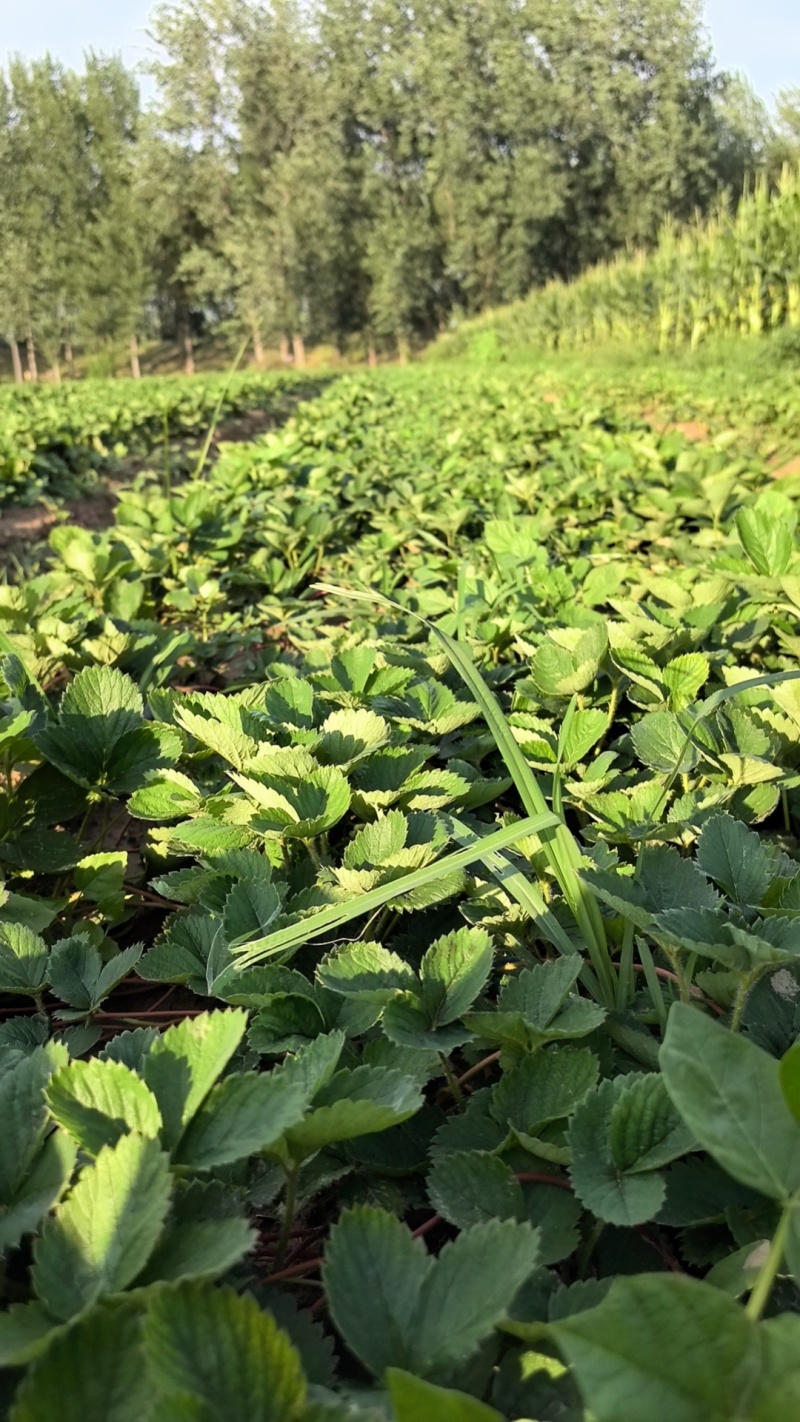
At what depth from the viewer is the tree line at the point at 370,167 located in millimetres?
32188

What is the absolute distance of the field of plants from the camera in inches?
16.5

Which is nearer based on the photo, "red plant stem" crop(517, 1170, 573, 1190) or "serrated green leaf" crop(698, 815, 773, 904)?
"red plant stem" crop(517, 1170, 573, 1190)

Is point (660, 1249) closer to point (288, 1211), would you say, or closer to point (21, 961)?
point (288, 1211)

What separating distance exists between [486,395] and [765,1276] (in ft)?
29.3

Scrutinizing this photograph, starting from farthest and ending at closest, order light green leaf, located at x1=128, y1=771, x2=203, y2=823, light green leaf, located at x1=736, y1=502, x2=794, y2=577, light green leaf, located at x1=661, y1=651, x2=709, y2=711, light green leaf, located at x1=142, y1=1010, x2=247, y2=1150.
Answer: light green leaf, located at x1=736, y1=502, x2=794, y2=577
light green leaf, located at x1=661, y1=651, x2=709, y2=711
light green leaf, located at x1=128, y1=771, x2=203, y2=823
light green leaf, located at x1=142, y1=1010, x2=247, y2=1150

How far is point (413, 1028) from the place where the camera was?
684mm

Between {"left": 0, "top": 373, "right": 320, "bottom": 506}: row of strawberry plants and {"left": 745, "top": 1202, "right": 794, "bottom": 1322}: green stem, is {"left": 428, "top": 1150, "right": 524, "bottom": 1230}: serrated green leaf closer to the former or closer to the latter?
{"left": 745, "top": 1202, "right": 794, "bottom": 1322}: green stem

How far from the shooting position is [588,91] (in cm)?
3319

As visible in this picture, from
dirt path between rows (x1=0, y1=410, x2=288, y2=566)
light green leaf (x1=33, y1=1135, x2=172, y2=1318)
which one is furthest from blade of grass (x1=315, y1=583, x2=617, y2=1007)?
dirt path between rows (x1=0, y1=410, x2=288, y2=566)

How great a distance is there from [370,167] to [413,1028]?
39.5 meters

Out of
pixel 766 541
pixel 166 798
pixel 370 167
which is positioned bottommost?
pixel 166 798

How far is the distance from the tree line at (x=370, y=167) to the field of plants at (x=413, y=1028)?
33.9m

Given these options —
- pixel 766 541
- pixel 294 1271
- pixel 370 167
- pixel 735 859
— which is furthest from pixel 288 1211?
pixel 370 167

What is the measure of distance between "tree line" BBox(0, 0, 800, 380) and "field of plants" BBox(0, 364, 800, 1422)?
33.9 metres
